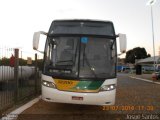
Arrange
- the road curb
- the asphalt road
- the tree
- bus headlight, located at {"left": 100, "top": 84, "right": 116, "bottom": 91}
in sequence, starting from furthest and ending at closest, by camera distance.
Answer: the tree, bus headlight, located at {"left": 100, "top": 84, "right": 116, "bottom": 91}, the asphalt road, the road curb

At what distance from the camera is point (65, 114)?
11219 millimetres

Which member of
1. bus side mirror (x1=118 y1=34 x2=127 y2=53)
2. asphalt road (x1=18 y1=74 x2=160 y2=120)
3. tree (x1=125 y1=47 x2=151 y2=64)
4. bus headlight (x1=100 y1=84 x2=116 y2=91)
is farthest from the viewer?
tree (x1=125 y1=47 x2=151 y2=64)

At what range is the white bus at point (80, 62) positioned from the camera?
35.2 ft

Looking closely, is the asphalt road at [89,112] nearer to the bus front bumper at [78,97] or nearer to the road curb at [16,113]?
the road curb at [16,113]

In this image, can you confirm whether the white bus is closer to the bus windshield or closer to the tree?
the bus windshield

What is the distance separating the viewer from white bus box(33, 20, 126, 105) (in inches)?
423

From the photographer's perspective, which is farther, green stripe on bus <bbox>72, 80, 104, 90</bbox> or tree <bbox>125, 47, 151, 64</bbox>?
tree <bbox>125, 47, 151, 64</bbox>

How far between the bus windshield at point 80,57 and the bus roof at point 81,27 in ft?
0.73

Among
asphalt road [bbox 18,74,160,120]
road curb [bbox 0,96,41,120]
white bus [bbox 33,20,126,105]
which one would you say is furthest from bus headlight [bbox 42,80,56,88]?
road curb [bbox 0,96,41,120]

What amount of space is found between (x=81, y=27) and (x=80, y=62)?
1.35m

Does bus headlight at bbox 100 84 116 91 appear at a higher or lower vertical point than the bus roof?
lower

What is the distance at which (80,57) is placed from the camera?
11.0 m

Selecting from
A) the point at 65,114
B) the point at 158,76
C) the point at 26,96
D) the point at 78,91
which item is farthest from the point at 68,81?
the point at 158,76

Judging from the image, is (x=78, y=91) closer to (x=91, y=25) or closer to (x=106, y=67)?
(x=106, y=67)
